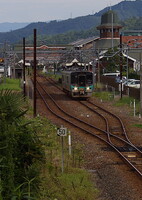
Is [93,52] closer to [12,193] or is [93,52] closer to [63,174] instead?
[63,174]

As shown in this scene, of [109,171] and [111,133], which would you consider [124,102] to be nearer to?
[111,133]

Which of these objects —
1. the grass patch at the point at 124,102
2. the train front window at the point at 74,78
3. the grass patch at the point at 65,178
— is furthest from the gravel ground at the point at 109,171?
the train front window at the point at 74,78

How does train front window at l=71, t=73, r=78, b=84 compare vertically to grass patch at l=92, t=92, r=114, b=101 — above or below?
above

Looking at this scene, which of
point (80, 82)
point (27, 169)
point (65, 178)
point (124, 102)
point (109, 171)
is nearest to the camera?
point (27, 169)

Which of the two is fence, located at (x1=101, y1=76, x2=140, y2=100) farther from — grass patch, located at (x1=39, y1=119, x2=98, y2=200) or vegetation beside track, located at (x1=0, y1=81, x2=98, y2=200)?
vegetation beside track, located at (x1=0, y1=81, x2=98, y2=200)

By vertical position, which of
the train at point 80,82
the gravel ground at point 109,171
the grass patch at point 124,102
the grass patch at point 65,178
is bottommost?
the gravel ground at point 109,171

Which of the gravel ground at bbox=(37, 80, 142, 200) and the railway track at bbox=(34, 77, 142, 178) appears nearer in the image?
the gravel ground at bbox=(37, 80, 142, 200)

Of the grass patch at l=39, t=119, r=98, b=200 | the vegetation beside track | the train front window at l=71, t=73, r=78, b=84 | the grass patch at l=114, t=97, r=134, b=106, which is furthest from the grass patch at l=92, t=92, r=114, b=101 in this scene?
the vegetation beside track

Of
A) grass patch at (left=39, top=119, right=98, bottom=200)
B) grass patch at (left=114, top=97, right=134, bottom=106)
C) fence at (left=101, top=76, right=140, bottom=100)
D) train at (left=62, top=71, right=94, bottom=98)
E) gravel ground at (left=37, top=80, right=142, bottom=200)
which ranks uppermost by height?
train at (left=62, top=71, right=94, bottom=98)

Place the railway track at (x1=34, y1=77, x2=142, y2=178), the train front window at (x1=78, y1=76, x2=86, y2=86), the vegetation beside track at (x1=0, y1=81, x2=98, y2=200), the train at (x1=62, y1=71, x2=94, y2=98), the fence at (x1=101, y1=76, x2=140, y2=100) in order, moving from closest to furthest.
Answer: the vegetation beside track at (x1=0, y1=81, x2=98, y2=200), the railway track at (x1=34, y1=77, x2=142, y2=178), the train at (x1=62, y1=71, x2=94, y2=98), the train front window at (x1=78, y1=76, x2=86, y2=86), the fence at (x1=101, y1=76, x2=140, y2=100)

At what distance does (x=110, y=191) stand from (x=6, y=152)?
3.72 meters

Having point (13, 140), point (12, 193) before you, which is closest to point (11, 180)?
point (12, 193)

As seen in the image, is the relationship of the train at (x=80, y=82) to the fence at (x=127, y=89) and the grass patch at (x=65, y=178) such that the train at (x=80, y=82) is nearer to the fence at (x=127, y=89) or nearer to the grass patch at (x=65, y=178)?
the fence at (x=127, y=89)

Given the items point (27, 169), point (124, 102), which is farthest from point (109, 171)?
point (124, 102)
